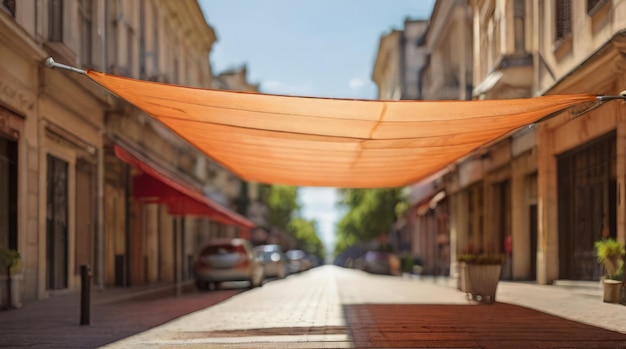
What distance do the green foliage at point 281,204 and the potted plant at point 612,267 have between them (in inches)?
3054

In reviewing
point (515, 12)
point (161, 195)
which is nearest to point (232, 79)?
point (161, 195)

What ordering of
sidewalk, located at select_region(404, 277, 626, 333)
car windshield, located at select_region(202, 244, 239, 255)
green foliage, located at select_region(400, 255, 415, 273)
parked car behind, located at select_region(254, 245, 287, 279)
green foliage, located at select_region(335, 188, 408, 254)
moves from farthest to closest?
green foliage, located at select_region(335, 188, 408, 254), green foliage, located at select_region(400, 255, 415, 273), parked car behind, located at select_region(254, 245, 287, 279), car windshield, located at select_region(202, 244, 239, 255), sidewalk, located at select_region(404, 277, 626, 333)

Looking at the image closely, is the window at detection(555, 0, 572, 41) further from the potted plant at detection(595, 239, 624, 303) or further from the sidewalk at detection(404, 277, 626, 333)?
the potted plant at detection(595, 239, 624, 303)

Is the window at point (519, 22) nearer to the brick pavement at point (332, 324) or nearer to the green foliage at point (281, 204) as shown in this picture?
the brick pavement at point (332, 324)

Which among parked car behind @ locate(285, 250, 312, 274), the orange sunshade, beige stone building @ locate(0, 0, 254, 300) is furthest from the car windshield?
parked car behind @ locate(285, 250, 312, 274)

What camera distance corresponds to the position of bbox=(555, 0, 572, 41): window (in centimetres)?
1795

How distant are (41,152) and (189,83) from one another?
2064 cm

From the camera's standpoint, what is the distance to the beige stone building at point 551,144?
51.1 feet

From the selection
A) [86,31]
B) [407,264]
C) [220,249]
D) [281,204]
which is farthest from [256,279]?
[281,204]

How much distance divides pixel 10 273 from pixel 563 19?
1264 centimetres

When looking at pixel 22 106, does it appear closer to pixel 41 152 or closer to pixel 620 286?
pixel 41 152

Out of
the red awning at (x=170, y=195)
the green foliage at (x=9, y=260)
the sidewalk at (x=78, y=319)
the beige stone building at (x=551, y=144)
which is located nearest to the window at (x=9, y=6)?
the green foliage at (x=9, y=260)

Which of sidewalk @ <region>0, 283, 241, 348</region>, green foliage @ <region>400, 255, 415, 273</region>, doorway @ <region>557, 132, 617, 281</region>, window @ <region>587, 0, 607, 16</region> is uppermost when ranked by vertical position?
window @ <region>587, 0, 607, 16</region>

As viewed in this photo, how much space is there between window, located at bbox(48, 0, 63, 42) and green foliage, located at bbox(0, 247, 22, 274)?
547cm
